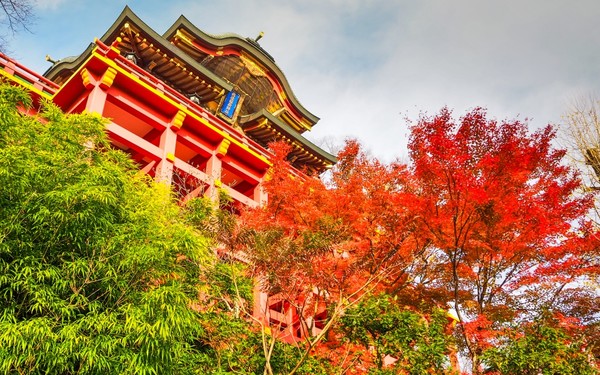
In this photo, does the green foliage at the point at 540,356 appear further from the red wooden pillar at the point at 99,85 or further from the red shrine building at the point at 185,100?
the red wooden pillar at the point at 99,85

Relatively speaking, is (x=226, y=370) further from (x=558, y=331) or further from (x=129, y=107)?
(x=129, y=107)

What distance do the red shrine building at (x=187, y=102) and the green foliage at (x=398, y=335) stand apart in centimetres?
243

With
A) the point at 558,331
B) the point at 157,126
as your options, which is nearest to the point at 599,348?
the point at 558,331

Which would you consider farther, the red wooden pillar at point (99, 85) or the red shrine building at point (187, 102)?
the red shrine building at point (187, 102)

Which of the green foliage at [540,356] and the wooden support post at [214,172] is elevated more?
the wooden support post at [214,172]

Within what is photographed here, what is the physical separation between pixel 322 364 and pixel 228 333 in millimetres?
1772

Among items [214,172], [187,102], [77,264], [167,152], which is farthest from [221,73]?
[77,264]

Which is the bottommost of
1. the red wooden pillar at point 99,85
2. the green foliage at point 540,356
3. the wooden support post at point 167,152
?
the green foliage at point 540,356

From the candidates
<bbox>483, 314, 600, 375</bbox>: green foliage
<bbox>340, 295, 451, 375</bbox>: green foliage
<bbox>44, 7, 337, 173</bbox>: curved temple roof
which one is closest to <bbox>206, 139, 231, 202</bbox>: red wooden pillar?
<bbox>44, 7, 337, 173</bbox>: curved temple roof

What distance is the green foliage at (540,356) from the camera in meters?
6.81

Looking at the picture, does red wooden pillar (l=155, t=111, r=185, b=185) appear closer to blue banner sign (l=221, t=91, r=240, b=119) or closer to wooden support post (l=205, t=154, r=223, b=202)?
wooden support post (l=205, t=154, r=223, b=202)

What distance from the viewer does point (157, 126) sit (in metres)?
15.0

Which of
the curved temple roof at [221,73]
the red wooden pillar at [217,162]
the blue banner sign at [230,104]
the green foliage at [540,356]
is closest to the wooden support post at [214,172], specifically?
the red wooden pillar at [217,162]

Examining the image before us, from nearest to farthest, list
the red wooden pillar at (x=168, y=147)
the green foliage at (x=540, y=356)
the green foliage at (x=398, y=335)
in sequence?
the green foliage at (x=540, y=356), the green foliage at (x=398, y=335), the red wooden pillar at (x=168, y=147)
